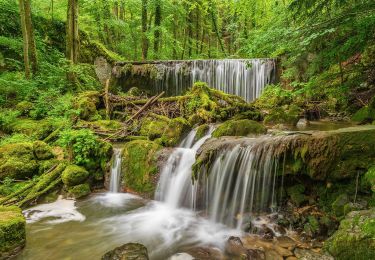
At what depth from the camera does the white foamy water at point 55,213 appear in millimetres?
5605

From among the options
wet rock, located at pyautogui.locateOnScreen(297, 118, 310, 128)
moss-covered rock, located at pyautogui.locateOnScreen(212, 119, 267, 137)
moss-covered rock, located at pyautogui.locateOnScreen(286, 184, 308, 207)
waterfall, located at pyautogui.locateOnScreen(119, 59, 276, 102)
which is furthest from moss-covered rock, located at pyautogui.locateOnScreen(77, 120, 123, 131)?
moss-covered rock, located at pyautogui.locateOnScreen(286, 184, 308, 207)

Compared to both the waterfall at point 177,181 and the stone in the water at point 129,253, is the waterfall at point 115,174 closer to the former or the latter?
the waterfall at point 177,181

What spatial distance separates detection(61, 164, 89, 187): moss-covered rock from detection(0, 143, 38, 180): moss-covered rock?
942 mm

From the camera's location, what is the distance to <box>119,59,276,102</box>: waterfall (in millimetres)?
13367

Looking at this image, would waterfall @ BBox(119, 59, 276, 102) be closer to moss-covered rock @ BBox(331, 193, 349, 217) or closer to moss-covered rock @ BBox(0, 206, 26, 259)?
moss-covered rock @ BBox(331, 193, 349, 217)

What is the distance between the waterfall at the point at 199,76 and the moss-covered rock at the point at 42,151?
754 centimetres

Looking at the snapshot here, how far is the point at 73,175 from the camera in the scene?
6.81 metres

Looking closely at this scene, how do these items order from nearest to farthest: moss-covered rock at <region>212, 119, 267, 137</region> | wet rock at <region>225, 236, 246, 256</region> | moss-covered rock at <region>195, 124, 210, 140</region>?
wet rock at <region>225, 236, 246, 256</region>
moss-covered rock at <region>212, 119, 267, 137</region>
moss-covered rock at <region>195, 124, 210, 140</region>

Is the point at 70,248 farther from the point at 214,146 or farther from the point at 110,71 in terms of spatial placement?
the point at 110,71

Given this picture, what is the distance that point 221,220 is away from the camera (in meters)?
5.44

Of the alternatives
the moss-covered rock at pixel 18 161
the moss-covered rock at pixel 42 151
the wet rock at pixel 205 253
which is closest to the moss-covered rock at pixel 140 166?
the moss-covered rock at pixel 42 151

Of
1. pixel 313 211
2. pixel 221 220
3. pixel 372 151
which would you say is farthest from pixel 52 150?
pixel 372 151

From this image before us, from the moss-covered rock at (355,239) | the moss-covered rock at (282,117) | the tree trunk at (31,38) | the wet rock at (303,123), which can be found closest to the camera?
the moss-covered rock at (355,239)

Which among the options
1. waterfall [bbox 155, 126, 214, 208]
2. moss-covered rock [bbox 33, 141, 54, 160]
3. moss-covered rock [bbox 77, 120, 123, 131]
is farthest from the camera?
moss-covered rock [bbox 77, 120, 123, 131]
